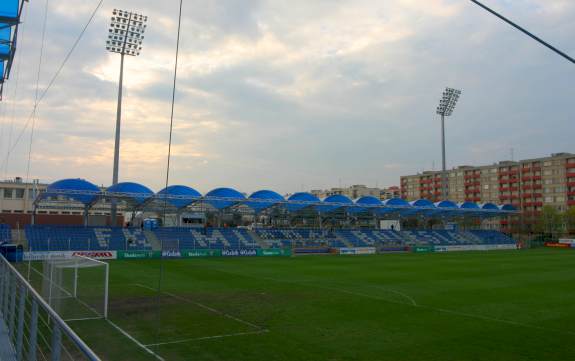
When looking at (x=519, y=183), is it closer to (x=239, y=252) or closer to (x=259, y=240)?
(x=259, y=240)

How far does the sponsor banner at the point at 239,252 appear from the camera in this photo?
4588cm

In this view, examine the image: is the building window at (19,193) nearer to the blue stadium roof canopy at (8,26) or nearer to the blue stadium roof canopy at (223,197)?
the blue stadium roof canopy at (223,197)

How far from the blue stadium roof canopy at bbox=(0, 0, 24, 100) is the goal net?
6.39 m

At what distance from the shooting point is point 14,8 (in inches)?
452

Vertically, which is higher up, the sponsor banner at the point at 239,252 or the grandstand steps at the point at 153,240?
the grandstand steps at the point at 153,240

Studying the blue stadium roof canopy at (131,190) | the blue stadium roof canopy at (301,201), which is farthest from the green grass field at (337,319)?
the blue stadium roof canopy at (301,201)

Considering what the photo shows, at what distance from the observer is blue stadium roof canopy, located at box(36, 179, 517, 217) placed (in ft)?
135

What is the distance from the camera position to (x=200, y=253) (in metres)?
44.9

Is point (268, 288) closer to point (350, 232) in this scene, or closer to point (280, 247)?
point (280, 247)

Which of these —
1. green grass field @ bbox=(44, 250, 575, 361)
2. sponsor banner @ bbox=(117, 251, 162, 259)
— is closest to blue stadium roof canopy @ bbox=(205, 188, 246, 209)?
sponsor banner @ bbox=(117, 251, 162, 259)

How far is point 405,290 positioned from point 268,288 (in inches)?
250

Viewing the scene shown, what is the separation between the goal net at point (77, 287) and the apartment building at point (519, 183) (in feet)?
335

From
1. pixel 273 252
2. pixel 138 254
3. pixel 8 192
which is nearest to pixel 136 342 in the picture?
pixel 138 254

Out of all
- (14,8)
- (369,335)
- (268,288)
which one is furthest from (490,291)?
(14,8)
